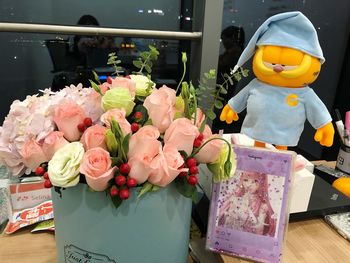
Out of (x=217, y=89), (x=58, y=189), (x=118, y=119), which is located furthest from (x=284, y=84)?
(x=58, y=189)

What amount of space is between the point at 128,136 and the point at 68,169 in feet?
0.35

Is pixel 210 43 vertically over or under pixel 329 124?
over

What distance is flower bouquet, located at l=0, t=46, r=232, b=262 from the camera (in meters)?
0.53

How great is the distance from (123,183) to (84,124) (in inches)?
5.4

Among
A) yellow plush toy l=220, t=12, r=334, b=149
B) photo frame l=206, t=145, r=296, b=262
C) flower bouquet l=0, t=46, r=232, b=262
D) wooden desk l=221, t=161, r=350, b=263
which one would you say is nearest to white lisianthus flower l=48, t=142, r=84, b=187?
flower bouquet l=0, t=46, r=232, b=262

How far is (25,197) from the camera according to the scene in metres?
0.91

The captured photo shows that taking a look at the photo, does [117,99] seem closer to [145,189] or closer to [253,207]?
[145,189]

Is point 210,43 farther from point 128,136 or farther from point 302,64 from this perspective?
point 128,136

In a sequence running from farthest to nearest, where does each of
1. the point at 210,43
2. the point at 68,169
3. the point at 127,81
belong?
the point at 210,43, the point at 127,81, the point at 68,169

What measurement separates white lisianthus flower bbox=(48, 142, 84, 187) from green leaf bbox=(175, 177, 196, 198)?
17cm

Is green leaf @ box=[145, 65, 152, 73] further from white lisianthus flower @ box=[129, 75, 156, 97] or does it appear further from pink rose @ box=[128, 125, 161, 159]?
pink rose @ box=[128, 125, 161, 159]

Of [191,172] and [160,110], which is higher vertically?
[160,110]

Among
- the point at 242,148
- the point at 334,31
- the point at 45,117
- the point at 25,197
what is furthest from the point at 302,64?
the point at 334,31

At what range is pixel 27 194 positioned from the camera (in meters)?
0.90
